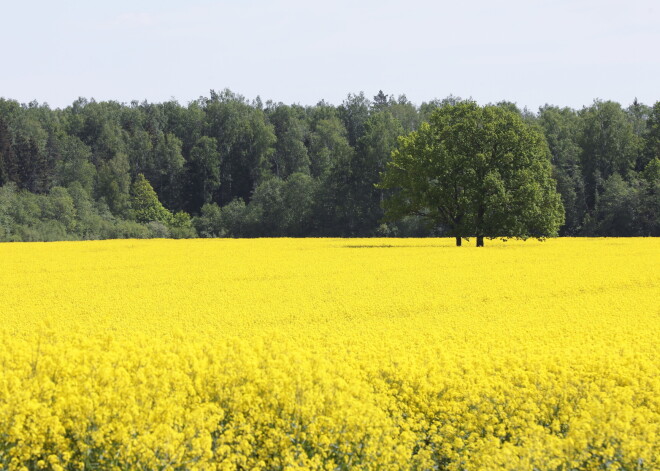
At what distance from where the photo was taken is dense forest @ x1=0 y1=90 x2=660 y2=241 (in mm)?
81438

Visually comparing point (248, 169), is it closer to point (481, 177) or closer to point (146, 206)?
point (146, 206)

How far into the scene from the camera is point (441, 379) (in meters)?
10.7

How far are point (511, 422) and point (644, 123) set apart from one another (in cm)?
12194

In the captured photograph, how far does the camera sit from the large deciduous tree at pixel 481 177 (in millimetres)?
50562

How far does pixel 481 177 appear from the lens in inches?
2056

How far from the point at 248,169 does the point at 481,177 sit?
261 ft

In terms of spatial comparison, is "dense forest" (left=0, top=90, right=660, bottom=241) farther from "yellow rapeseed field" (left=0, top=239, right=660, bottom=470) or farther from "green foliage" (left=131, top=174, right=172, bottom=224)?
"yellow rapeseed field" (left=0, top=239, right=660, bottom=470)

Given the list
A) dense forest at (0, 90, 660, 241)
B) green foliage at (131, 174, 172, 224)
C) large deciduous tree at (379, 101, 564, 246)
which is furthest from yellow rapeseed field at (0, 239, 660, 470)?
green foliage at (131, 174, 172, 224)

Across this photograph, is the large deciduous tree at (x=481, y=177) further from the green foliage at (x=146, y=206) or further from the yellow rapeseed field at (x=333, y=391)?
the green foliage at (x=146, y=206)

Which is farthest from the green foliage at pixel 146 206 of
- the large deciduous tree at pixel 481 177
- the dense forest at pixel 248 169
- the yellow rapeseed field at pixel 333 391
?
the yellow rapeseed field at pixel 333 391

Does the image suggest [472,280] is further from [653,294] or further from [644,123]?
[644,123]

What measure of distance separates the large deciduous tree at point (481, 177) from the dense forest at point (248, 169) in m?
5.14

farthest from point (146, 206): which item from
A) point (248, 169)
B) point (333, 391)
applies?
point (333, 391)

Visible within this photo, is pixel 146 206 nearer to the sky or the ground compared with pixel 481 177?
nearer to the sky
